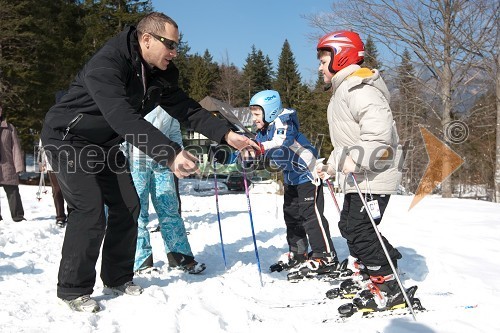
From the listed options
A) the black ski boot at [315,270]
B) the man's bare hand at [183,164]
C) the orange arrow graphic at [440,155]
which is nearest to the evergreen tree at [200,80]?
the orange arrow graphic at [440,155]

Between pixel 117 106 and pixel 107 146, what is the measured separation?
740 mm

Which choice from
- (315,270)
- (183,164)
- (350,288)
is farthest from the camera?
(315,270)

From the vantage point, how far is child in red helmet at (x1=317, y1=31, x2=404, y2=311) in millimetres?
3133

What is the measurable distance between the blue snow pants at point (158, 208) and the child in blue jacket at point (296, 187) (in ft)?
3.66

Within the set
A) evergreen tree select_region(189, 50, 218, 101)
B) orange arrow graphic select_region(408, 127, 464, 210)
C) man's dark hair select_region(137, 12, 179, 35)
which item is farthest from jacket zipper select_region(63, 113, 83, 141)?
evergreen tree select_region(189, 50, 218, 101)

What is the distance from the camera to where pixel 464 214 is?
8.14 metres

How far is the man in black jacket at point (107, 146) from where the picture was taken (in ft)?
8.84

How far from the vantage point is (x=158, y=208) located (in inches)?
180

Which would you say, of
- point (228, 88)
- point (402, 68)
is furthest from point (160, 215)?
point (228, 88)

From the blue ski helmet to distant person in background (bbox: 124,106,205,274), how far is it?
1.12 meters

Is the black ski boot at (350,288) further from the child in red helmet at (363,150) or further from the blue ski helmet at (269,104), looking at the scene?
the blue ski helmet at (269,104)

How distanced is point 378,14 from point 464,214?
9.93m

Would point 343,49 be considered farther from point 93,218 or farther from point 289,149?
point 93,218

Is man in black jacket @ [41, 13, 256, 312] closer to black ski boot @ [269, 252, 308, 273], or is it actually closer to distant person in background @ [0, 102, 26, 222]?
black ski boot @ [269, 252, 308, 273]
